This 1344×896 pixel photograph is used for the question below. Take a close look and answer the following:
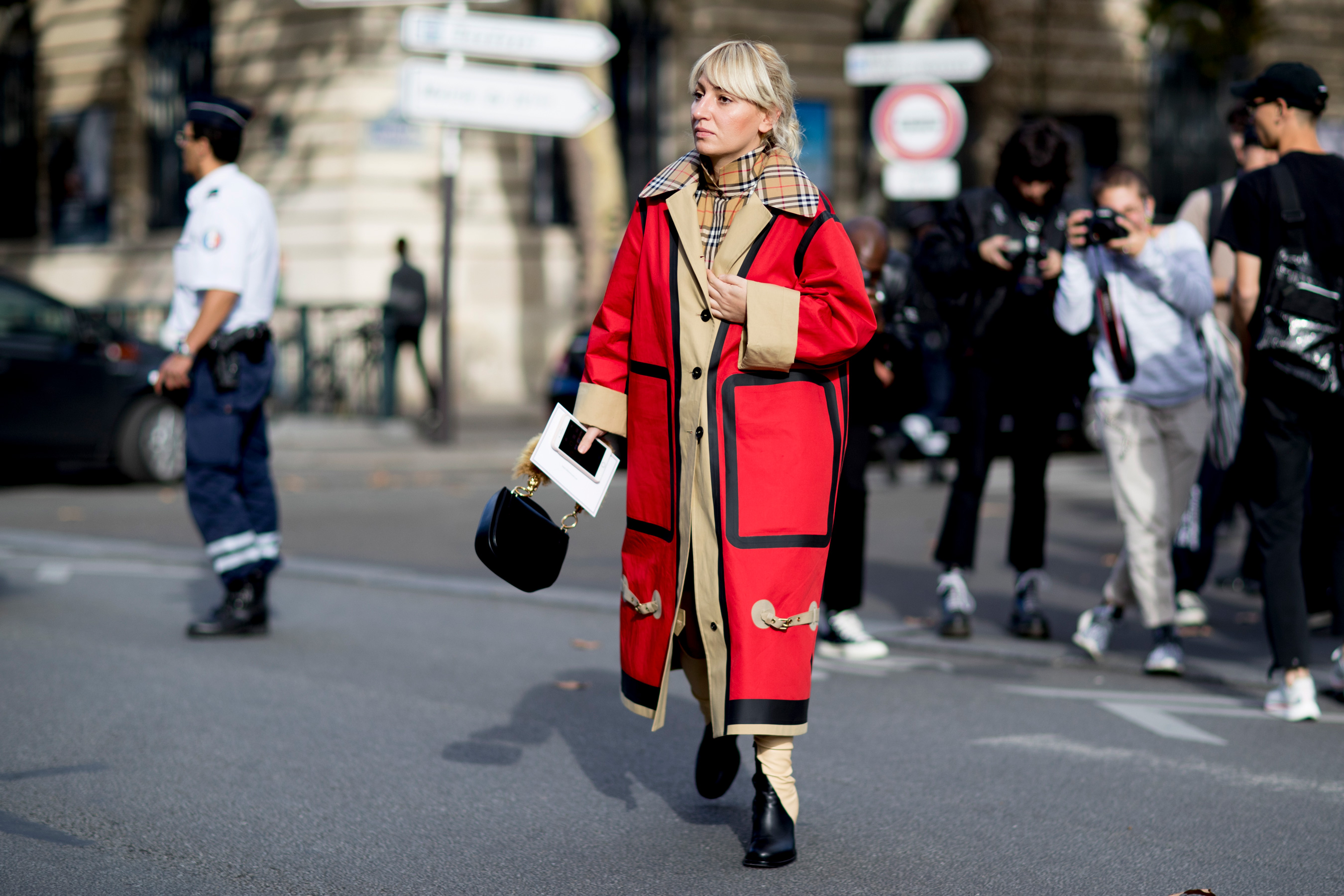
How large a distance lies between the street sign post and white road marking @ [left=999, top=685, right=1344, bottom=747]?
27.6ft

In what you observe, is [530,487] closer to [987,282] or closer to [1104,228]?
[1104,228]

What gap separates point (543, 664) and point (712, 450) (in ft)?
8.48

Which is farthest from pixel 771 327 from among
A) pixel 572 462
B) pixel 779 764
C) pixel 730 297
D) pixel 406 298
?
pixel 406 298

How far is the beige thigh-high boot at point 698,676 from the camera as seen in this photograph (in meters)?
3.94

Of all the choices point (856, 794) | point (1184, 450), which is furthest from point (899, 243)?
point (856, 794)

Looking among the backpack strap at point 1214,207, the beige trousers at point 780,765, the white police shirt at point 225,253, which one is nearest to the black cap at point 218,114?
the white police shirt at point 225,253

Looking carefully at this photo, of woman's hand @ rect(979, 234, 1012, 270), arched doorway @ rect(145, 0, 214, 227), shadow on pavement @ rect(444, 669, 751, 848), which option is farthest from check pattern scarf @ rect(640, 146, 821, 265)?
arched doorway @ rect(145, 0, 214, 227)

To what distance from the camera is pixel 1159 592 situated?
5848mm

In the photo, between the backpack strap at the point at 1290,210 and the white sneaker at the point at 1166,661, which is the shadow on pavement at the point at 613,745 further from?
the backpack strap at the point at 1290,210

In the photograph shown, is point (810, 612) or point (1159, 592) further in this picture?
point (1159, 592)

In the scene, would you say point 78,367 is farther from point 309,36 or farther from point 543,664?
point 309,36

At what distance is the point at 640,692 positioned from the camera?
384cm

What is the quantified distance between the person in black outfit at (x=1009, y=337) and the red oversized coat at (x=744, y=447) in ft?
8.51

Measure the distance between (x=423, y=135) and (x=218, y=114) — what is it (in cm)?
1256
